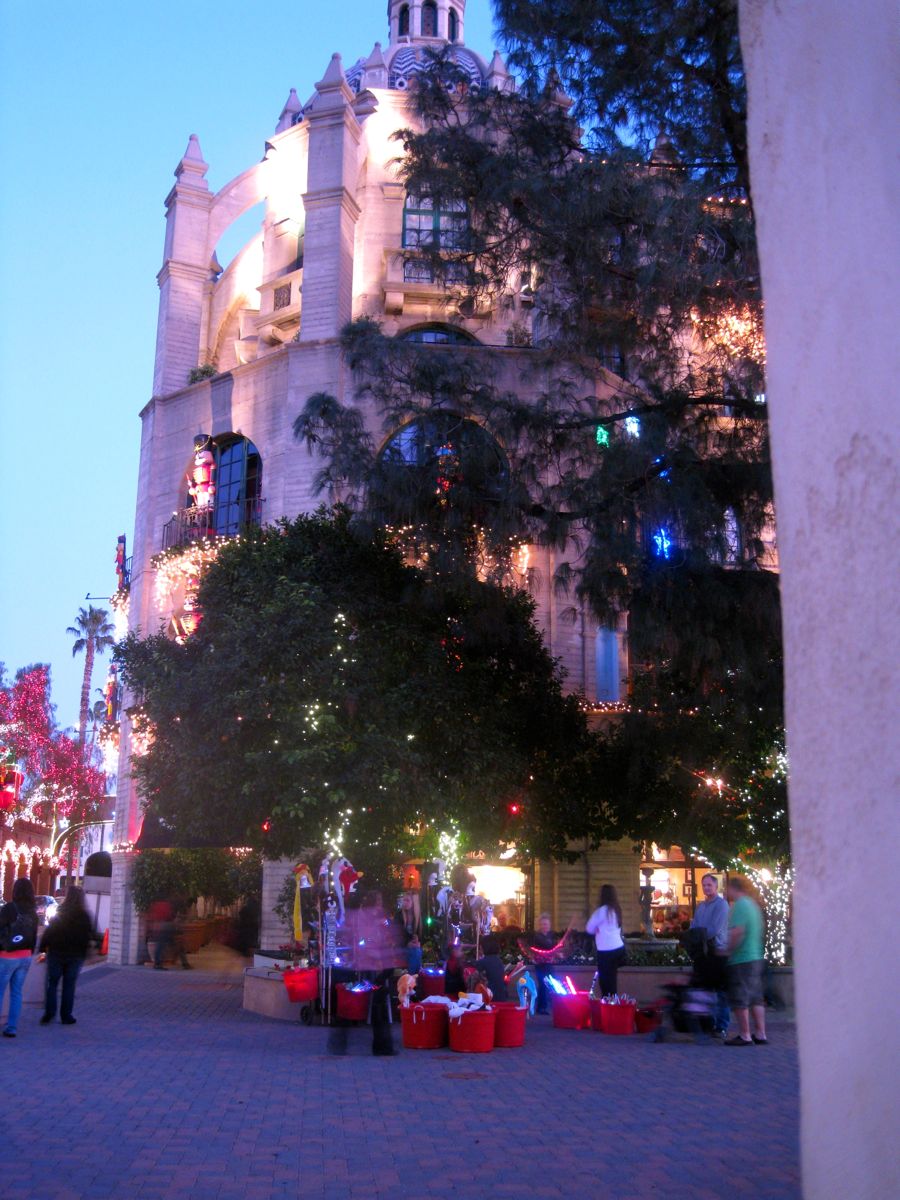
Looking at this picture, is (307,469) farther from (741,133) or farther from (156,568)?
(741,133)

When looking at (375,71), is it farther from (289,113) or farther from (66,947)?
(66,947)

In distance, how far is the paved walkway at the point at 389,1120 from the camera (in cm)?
666

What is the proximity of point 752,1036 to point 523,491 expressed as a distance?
7137 millimetres

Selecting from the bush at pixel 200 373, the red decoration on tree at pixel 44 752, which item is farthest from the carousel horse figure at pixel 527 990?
the red decoration on tree at pixel 44 752

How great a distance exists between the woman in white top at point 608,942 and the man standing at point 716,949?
39.2 inches

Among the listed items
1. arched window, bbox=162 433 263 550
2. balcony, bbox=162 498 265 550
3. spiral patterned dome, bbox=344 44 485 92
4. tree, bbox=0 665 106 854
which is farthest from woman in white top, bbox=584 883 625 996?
tree, bbox=0 665 106 854

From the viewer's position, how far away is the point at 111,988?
22.3 m

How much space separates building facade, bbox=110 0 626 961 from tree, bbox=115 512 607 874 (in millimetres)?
7093

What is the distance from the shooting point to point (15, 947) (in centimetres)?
1318

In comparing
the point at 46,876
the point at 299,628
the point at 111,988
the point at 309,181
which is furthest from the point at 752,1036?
the point at 46,876

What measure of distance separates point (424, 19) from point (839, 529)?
2312 inches

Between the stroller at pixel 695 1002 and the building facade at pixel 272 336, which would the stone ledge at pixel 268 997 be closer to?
the stroller at pixel 695 1002

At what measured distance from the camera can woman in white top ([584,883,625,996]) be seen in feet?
49.3

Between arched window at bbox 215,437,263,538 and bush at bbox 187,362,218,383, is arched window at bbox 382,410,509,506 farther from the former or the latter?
bush at bbox 187,362,218,383
